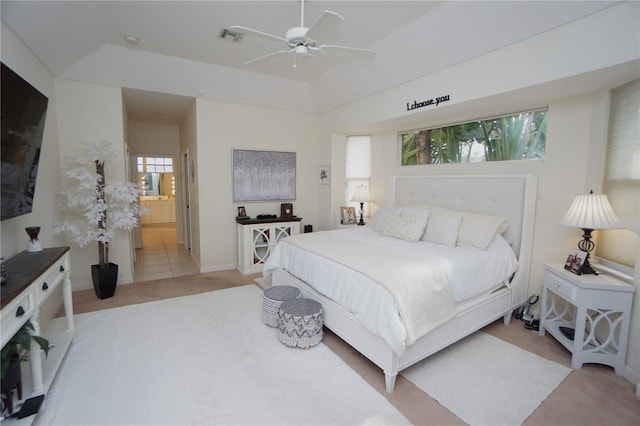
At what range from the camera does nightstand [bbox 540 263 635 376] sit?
2215 millimetres

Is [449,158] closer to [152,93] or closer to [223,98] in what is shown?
[223,98]

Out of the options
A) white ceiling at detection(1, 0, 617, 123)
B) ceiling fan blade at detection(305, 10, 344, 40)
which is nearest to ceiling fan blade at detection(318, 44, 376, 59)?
ceiling fan blade at detection(305, 10, 344, 40)

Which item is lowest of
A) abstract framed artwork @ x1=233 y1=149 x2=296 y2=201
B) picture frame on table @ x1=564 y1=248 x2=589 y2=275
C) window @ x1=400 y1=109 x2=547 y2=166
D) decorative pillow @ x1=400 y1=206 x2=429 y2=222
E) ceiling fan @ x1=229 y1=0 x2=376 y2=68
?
picture frame on table @ x1=564 y1=248 x2=589 y2=275

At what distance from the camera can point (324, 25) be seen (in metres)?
2.05

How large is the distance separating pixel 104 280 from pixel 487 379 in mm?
4116

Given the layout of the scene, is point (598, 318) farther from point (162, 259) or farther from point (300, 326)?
point (162, 259)

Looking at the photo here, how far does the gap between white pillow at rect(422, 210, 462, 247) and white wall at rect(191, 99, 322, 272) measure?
2.67 m

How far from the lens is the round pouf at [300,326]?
249 centimetres

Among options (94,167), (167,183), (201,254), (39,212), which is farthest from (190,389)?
(167,183)

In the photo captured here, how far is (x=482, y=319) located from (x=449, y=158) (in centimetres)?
215

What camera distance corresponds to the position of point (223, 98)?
4516 millimetres

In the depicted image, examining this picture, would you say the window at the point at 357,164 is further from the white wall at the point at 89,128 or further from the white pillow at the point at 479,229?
A: the white wall at the point at 89,128

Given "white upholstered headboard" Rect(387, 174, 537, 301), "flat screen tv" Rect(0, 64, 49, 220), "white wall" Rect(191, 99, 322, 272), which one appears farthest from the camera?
"white wall" Rect(191, 99, 322, 272)

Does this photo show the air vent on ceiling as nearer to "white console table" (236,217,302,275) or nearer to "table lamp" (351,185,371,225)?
"white console table" (236,217,302,275)
